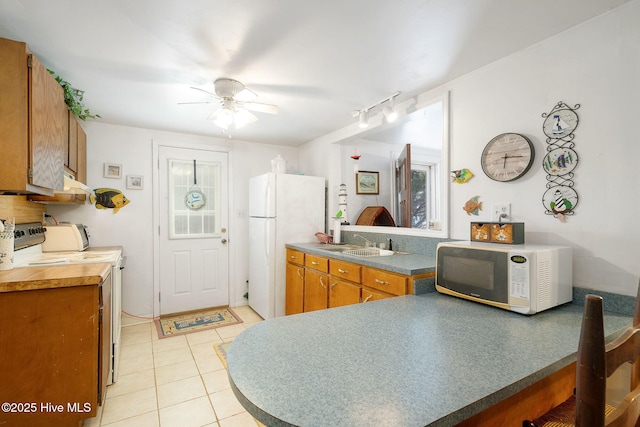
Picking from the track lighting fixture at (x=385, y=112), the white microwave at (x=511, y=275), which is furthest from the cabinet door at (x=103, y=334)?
the track lighting fixture at (x=385, y=112)

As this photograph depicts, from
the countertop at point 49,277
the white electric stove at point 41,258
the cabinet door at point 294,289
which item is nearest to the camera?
the countertop at point 49,277

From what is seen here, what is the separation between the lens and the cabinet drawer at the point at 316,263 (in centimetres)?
277

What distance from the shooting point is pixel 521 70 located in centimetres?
183

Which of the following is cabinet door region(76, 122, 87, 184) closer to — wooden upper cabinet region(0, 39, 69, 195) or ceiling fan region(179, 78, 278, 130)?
wooden upper cabinet region(0, 39, 69, 195)

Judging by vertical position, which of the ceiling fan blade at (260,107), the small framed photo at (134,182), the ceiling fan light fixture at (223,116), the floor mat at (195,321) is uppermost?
the ceiling fan blade at (260,107)

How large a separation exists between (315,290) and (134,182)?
2431mm

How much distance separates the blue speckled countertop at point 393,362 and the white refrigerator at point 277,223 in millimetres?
2077

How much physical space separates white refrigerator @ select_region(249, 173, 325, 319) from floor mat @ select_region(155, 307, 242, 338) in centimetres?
37

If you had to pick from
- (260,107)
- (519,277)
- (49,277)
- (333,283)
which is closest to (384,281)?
(333,283)

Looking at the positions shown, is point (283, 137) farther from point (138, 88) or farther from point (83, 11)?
point (83, 11)

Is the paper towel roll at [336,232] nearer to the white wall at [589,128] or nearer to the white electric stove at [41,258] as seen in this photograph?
the white wall at [589,128]

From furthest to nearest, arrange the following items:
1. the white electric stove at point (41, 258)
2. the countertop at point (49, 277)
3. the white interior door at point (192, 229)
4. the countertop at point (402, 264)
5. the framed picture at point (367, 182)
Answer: the framed picture at point (367, 182) → the white interior door at point (192, 229) → the white electric stove at point (41, 258) → the countertop at point (402, 264) → the countertop at point (49, 277)

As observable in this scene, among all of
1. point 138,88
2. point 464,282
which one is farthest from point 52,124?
point 464,282

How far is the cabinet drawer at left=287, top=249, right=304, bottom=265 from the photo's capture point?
3154 mm
